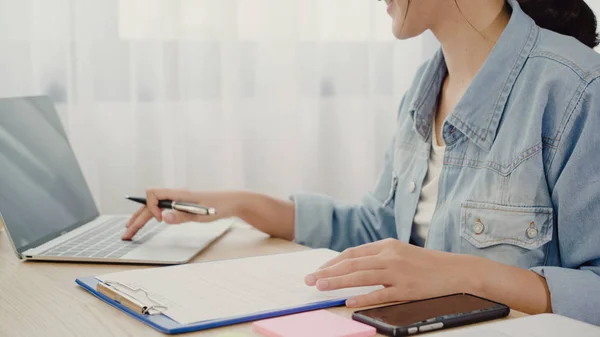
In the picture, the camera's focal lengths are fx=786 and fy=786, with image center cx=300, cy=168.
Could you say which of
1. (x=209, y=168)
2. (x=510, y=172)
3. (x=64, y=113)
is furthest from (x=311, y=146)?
(x=510, y=172)

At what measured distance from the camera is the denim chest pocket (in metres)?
0.97

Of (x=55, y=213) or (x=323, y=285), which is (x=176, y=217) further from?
(x=323, y=285)

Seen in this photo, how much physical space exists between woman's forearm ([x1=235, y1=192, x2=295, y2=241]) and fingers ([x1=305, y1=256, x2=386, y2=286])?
417mm

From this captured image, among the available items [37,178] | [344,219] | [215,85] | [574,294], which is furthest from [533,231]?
[215,85]

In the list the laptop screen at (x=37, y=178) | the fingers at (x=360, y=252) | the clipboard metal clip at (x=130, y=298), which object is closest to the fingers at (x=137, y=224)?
the laptop screen at (x=37, y=178)

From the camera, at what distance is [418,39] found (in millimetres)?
1957

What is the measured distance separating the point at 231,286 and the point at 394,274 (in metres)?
0.17

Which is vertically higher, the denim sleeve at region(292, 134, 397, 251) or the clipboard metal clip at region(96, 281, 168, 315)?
the clipboard metal clip at region(96, 281, 168, 315)

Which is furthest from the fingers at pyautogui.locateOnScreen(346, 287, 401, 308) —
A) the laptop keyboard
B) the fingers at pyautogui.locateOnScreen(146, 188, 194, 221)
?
the fingers at pyautogui.locateOnScreen(146, 188, 194, 221)

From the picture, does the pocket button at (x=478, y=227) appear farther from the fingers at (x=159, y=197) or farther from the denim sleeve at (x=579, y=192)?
the fingers at (x=159, y=197)

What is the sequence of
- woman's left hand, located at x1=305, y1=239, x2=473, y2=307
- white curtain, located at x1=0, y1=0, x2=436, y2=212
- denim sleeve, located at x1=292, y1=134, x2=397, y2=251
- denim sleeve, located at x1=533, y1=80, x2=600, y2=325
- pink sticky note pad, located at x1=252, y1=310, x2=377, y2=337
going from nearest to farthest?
pink sticky note pad, located at x1=252, y1=310, x2=377, y2=337 < woman's left hand, located at x1=305, y1=239, x2=473, y2=307 < denim sleeve, located at x1=533, y1=80, x2=600, y2=325 < denim sleeve, located at x1=292, y1=134, x2=397, y2=251 < white curtain, located at x1=0, y1=0, x2=436, y2=212

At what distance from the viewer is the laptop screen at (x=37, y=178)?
3.52 feet

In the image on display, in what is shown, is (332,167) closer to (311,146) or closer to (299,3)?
(311,146)

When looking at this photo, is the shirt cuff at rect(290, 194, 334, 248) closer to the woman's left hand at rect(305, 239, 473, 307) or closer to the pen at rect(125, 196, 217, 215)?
the pen at rect(125, 196, 217, 215)
